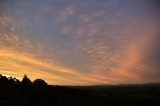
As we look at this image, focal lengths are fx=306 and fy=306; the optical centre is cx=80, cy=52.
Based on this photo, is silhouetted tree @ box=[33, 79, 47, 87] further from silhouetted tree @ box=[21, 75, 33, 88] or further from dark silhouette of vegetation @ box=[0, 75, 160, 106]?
silhouetted tree @ box=[21, 75, 33, 88]

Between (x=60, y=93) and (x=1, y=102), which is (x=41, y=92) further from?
(x=1, y=102)

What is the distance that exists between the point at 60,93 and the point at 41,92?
4.90 metres

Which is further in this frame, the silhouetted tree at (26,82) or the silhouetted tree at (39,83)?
the silhouetted tree at (39,83)

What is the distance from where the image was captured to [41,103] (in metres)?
66.4

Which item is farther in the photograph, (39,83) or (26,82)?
(39,83)

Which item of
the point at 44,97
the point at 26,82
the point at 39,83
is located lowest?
the point at 44,97

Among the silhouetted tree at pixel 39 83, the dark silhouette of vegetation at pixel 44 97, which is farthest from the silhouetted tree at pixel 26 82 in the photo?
the silhouetted tree at pixel 39 83

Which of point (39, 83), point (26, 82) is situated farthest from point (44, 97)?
point (26, 82)

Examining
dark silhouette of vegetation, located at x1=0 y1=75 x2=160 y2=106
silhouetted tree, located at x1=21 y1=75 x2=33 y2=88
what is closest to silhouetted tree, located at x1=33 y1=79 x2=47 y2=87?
dark silhouette of vegetation, located at x1=0 y1=75 x2=160 y2=106

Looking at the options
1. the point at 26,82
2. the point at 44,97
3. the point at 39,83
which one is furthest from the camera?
the point at 39,83

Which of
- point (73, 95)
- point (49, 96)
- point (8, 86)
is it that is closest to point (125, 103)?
point (73, 95)

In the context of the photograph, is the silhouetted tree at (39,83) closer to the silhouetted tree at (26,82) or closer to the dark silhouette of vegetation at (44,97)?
the dark silhouette of vegetation at (44,97)

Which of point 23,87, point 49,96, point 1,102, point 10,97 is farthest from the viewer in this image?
point 23,87

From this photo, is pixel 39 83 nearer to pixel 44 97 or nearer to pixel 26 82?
pixel 26 82
